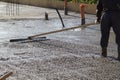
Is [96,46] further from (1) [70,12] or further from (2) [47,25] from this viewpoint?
(1) [70,12]

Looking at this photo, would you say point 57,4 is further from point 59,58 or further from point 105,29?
point 59,58

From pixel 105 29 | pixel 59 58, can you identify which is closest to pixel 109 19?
pixel 105 29

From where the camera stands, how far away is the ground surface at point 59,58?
25.9 ft

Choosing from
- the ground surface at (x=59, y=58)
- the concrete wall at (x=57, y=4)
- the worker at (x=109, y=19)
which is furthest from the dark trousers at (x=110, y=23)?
the concrete wall at (x=57, y=4)

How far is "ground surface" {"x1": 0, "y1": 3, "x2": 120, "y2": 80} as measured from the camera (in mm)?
7887

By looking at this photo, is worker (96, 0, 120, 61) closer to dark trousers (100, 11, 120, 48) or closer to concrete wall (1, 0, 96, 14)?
dark trousers (100, 11, 120, 48)

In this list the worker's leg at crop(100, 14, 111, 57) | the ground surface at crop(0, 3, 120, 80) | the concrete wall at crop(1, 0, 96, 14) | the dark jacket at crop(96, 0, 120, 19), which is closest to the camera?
the ground surface at crop(0, 3, 120, 80)

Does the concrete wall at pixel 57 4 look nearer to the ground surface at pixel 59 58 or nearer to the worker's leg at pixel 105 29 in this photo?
the ground surface at pixel 59 58

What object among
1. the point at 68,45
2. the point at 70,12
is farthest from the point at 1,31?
the point at 70,12

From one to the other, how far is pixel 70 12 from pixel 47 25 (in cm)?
650

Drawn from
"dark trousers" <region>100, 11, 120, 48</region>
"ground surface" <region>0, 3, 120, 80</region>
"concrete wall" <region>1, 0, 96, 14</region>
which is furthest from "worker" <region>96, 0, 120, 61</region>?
"concrete wall" <region>1, 0, 96, 14</region>

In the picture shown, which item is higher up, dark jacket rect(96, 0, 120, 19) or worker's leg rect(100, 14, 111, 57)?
dark jacket rect(96, 0, 120, 19)

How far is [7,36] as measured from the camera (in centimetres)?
1345

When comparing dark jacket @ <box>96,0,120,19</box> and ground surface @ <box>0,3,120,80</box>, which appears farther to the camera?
dark jacket @ <box>96,0,120,19</box>
